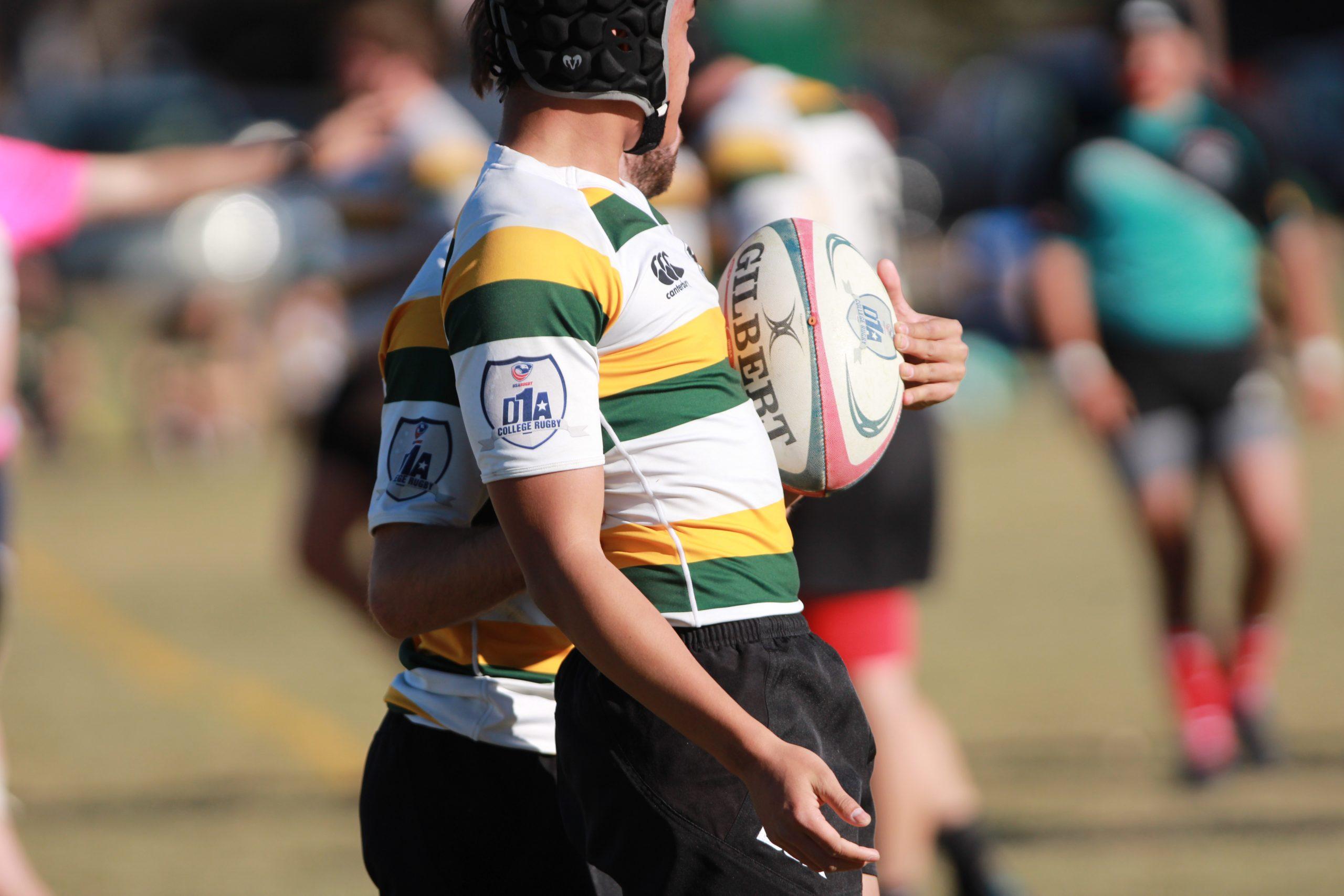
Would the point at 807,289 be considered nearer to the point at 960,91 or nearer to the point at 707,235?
the point at 707,235

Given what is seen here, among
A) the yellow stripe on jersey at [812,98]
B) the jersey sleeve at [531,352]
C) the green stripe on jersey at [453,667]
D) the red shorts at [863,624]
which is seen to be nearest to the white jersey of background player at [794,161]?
the yellow stripe on jersey at [812,98]

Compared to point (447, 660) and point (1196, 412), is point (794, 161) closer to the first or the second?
point (447, 660)

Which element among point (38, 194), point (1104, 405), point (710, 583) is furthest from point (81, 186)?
point (1104, 405)

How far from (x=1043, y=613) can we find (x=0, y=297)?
5.75 metres

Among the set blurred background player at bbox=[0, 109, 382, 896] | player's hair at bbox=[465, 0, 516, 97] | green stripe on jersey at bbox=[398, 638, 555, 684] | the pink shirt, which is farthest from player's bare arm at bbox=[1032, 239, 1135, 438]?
player's hair at bbox=[465, 0, 516, 97]

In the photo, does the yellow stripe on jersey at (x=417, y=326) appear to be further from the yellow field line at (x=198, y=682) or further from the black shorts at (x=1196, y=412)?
the black shorts at (x=1196, y=412)

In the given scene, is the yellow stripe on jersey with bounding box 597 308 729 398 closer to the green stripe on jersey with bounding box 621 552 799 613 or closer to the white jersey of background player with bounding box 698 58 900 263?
the green stripe on jersey with bounding box 621 552 799 613

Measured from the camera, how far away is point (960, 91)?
29.9 m

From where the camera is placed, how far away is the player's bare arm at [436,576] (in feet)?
7.14

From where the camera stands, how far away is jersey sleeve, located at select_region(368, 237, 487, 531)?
2219 mm

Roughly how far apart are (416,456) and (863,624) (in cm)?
211

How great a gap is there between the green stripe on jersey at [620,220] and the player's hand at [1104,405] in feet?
13.1

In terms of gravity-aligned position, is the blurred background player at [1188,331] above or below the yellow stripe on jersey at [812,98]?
below

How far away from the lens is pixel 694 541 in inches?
81.7
